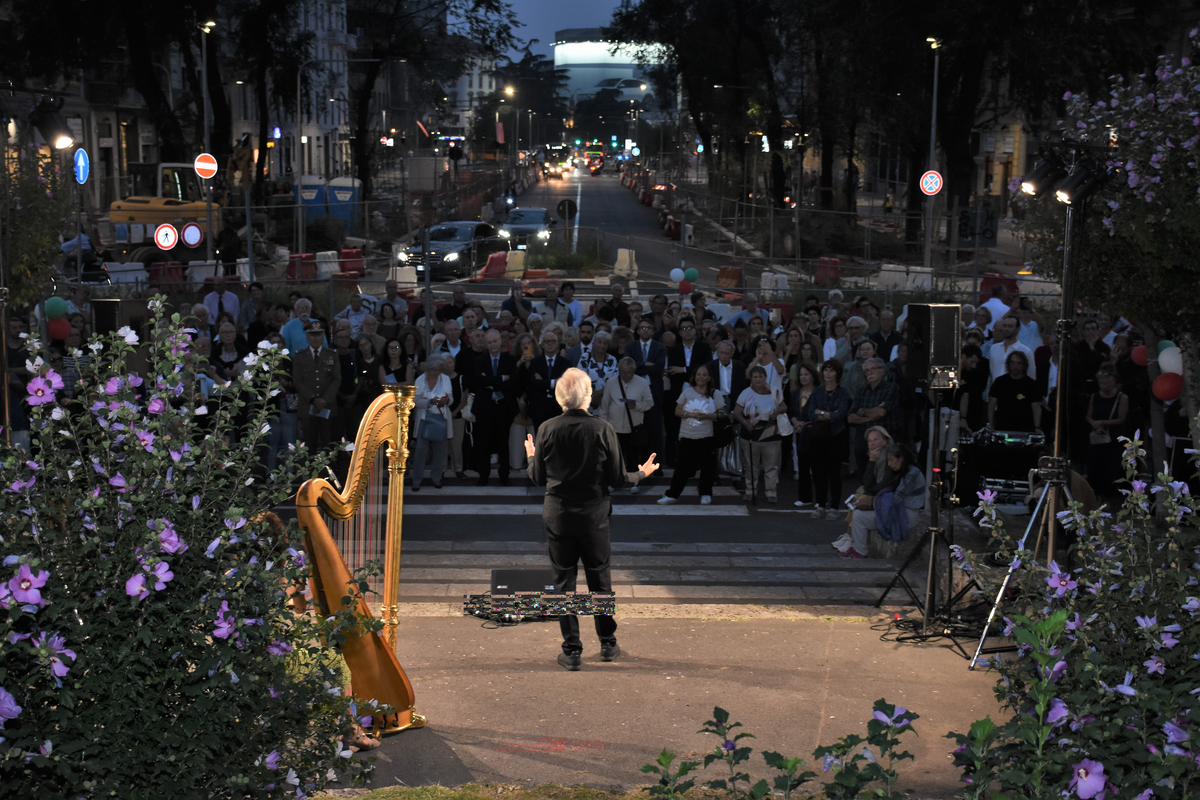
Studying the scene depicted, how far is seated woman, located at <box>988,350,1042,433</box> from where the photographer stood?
12641mm

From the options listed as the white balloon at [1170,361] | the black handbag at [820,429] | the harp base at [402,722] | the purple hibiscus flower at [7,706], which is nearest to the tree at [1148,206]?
the white balloon at [1170,361]

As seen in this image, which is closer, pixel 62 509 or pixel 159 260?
pixel 62 509

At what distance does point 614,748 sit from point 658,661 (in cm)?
146

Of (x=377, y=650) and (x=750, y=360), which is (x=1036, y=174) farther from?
(x=750, y=360)

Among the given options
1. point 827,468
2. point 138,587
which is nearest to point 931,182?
point 827,468

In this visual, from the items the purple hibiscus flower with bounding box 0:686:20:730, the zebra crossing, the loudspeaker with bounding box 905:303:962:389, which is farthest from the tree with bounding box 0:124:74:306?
the purple hibiscus flower with bounding box 0:686:20:730

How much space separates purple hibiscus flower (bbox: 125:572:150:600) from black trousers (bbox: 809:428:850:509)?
9385 millimetres

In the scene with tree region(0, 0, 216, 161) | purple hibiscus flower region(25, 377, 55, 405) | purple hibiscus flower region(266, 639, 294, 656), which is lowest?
Result: purple hibiscus flower region(266, 639, 294, 656)

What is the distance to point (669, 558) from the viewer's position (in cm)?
1066

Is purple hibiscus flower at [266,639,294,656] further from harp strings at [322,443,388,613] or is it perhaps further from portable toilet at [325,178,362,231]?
portable toilet at [325,178,362,231]

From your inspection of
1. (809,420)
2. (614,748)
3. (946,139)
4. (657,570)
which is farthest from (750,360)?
(946,139)

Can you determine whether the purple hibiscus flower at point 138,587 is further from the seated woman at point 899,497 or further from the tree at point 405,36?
the tree at point 405,36

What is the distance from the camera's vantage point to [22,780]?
12.4 feet

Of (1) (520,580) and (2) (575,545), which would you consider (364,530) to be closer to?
(2) (575,545)
